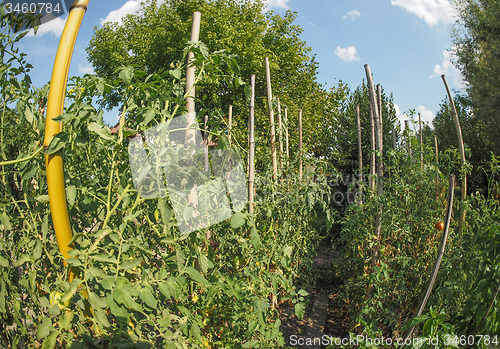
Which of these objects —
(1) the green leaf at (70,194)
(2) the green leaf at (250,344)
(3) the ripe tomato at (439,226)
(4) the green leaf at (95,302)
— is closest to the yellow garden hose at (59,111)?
(1) the green leaf at (70,194)

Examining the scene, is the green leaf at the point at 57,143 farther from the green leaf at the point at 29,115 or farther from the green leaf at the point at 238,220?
the green leaf at the point at 238,220

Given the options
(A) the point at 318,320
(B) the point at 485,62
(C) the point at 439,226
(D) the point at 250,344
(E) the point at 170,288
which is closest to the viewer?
(E) the point at 170,288

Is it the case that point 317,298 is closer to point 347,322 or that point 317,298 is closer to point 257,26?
point 347,322

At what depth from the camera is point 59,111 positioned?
748mm

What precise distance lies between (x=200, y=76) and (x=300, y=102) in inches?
539

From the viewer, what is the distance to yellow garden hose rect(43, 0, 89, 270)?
2.38 ft

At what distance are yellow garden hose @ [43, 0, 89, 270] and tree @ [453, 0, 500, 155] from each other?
13192 millimetres

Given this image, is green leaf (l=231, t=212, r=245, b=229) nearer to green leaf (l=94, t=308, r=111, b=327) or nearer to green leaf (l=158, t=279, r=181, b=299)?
green leaf (l=158, t=279, r=181, b=299)

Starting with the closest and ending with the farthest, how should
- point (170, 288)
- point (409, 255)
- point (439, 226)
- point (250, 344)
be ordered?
point (170, 288)
point (250, 344)
point (409, 255)
point (439, 226)

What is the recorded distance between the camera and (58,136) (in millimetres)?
701

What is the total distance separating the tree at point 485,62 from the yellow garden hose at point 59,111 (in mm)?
13192

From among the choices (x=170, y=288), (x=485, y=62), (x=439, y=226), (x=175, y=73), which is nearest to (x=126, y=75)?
(x=175, y=73)

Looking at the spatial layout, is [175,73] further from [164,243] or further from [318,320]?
[318,320]

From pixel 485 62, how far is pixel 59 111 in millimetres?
15235
